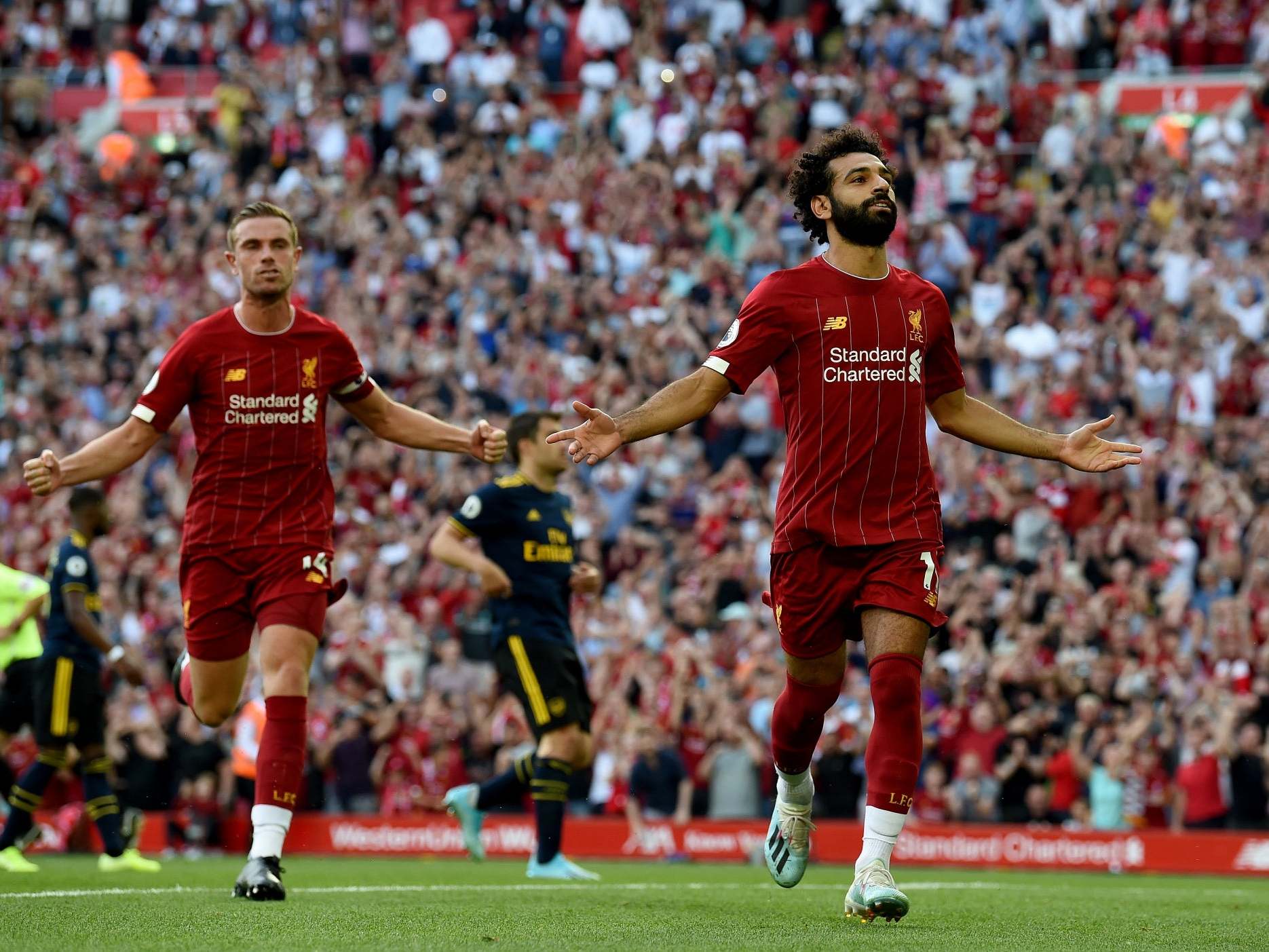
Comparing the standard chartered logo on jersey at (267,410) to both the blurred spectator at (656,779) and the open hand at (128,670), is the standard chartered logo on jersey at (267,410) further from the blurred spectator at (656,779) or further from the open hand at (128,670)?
the blurred spectator at (656,779)

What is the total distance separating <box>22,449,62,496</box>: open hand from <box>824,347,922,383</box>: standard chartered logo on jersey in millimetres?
3249

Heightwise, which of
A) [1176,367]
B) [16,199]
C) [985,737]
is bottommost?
[985,737]

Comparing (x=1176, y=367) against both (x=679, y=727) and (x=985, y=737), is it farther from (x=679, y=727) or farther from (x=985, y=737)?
(x=679, y=727)

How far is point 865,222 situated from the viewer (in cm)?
763

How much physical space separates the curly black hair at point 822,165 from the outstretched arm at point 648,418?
0.86 meters

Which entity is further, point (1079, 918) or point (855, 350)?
point (1079, 918)

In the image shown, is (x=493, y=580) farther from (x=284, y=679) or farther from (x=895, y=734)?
(x=895, y=734)

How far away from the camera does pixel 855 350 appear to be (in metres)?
7.53

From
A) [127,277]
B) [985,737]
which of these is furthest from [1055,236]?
[127,277]

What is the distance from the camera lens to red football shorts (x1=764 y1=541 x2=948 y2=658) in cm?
736

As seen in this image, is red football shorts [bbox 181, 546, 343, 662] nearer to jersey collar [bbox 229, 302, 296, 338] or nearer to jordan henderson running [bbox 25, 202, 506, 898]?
jordan henderson running [bbox 25, 202, 506, 898]

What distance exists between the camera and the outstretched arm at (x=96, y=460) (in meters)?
8.13

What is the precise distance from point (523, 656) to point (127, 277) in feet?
50.0

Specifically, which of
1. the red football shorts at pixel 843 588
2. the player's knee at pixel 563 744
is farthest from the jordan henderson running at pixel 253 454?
the player's knee at pixel 563 744
